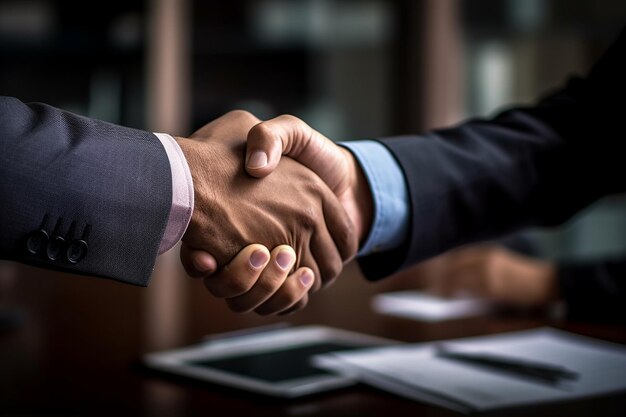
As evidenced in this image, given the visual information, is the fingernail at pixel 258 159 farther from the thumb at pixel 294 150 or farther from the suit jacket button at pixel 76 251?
the suit jacket button at pixel 76 251

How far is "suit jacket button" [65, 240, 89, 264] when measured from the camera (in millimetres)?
661

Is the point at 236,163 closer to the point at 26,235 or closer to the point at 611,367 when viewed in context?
the point at 26,235

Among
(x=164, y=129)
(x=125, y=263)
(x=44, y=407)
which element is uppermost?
(x=125, y=263)

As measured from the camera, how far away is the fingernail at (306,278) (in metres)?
0.83

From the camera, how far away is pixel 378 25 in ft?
11.7

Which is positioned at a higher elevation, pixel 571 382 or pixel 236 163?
pixel 236 163

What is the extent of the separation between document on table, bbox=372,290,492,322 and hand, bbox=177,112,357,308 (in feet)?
1.00

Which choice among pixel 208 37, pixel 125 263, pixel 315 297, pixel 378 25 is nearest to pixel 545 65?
pixel 378 25

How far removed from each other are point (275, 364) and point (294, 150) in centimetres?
25

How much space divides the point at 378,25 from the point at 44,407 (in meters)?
3.15

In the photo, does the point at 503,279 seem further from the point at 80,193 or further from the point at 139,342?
the point at 80,193

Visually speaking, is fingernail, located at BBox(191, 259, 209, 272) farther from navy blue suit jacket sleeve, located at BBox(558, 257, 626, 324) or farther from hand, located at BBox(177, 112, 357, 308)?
navy blue suit jacket sleeve, located at BBox(558, 257, 626, 324)

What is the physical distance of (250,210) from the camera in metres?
0.82

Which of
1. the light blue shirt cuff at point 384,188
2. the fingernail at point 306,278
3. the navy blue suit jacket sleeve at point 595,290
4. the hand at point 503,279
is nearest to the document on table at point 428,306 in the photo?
the hand at point 503,279
